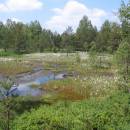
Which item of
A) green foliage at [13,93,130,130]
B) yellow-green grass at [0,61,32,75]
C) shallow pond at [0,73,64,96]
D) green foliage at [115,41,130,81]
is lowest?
shallow pond at [0,73,64,96]

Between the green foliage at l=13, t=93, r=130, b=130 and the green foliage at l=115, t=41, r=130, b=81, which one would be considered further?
the green foliage at l=115, t=41, r=130, b=81

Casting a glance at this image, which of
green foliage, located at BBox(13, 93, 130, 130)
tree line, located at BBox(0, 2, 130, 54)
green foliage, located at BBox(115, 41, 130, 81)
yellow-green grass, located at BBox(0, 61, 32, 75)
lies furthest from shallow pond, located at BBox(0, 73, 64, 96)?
tree line, located at BBox(0, 2, 130, 54)

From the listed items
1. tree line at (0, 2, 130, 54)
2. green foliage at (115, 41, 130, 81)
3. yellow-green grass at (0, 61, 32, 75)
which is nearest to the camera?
green foliage at (115, 41, 130, 81)

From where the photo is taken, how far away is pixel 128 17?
2264 centimetres

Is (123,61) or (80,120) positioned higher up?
(123,61)

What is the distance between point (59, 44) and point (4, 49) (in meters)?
22.2

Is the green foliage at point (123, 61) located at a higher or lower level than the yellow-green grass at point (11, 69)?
higher

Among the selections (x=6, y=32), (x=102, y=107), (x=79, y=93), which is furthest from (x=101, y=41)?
A: (x=102, y=107)

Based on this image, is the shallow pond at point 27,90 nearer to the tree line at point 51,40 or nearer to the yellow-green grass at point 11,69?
the yellow-green grass at point 11,69

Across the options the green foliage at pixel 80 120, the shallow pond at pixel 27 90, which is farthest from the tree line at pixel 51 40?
the green foliage at pixel 80 120

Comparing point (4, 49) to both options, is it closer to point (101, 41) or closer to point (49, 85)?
point (101, 41)

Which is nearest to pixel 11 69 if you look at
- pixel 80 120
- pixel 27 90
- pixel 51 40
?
pixel 27 90

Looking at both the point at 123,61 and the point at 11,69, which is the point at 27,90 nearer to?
the point at 123,61

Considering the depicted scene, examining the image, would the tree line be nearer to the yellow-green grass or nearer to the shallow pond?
the yellow-green grass
